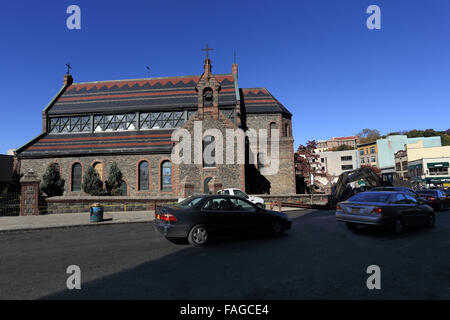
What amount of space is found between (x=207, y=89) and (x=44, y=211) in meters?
16.6

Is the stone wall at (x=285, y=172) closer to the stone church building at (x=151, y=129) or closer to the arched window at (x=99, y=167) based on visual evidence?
the stone church building at (x=151, y=129)

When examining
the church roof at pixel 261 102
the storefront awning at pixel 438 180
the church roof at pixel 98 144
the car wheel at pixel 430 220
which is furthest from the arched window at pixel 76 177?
the storefront awning at pixel 438 180

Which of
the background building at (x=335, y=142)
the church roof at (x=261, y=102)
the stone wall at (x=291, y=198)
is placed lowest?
the stone wall at (x=291, y=198)

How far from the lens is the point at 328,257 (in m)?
5.85

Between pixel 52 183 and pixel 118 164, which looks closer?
pixel 52 183

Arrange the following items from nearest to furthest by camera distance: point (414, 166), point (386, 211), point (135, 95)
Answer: point (386, 211) < point (135, 95) < point (414, 166)

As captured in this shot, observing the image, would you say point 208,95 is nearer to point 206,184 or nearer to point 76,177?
point 206,184

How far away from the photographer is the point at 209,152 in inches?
885

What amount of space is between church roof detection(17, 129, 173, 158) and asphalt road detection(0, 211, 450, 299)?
18.7 m

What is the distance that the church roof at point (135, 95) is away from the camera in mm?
31578

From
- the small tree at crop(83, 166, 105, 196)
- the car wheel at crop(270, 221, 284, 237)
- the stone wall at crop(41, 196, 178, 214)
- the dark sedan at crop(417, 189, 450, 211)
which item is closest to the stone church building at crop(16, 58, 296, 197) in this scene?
the small tree at crop(83, 166, 105, 196)

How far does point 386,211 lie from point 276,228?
3.55 meters

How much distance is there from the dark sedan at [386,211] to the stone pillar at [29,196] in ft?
60.4

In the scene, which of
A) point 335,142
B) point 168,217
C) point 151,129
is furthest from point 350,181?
point 335,142
